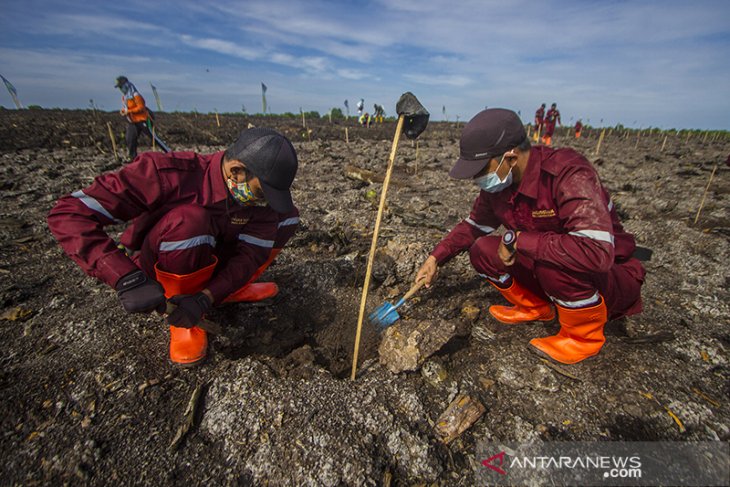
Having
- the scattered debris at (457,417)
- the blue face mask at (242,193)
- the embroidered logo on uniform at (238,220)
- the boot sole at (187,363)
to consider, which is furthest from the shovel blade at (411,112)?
the boot sole at (187,363)

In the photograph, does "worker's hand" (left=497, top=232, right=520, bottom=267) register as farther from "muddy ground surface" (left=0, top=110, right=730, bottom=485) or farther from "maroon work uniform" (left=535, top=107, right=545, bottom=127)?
"maroon work uniform" (left=535, top=107, right=545, bottom=127)

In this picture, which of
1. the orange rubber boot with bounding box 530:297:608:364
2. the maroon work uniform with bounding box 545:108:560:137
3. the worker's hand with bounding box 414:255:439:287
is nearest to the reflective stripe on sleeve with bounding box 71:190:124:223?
the worker's hand with bounding box 414:255:439:287

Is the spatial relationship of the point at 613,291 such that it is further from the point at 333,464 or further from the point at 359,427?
the point at 333,464

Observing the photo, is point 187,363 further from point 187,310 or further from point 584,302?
point 584,302

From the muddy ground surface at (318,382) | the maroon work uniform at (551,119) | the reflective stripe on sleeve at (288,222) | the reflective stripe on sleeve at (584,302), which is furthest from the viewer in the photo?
the maroon work uniform at (551,119)

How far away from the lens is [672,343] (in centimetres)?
219

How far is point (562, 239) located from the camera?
1.70 m

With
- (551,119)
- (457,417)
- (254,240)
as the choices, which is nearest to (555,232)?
(457,417)

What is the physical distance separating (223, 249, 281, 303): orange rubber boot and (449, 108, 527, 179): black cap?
149 cm

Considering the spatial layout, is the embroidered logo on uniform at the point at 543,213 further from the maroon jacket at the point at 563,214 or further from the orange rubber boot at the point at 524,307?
the orange rubber boot at the point at 524,307

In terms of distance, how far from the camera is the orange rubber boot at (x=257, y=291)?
2443 mm

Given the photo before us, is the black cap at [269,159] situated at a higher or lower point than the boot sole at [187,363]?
higher

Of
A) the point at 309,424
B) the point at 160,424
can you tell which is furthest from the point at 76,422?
the point at 309,424

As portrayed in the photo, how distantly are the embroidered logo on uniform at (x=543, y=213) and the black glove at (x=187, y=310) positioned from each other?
6.55 feet
